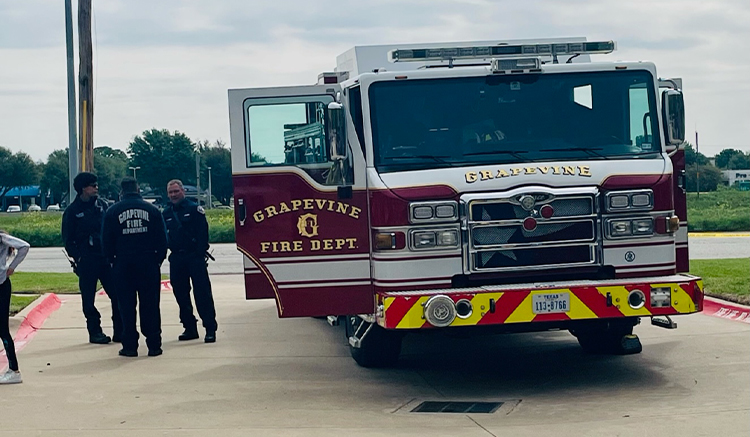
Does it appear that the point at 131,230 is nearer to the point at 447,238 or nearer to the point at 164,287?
the point at 447,238

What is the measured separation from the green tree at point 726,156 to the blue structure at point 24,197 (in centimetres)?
7380

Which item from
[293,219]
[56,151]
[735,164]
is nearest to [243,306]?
[293,219]

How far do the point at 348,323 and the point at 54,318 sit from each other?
5.58 m

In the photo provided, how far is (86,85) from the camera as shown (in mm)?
17859

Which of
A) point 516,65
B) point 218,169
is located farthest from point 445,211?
point 218,169

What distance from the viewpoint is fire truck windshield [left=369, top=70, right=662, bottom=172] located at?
8930mm

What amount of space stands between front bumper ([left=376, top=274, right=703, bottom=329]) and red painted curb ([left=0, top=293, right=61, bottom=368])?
4.37 m

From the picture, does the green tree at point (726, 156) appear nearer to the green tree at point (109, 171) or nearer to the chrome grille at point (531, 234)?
the green tree at point (109, 171)

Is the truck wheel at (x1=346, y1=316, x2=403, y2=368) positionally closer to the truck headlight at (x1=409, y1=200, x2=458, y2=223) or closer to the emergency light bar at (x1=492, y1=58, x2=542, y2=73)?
the truck headlight at (x1=409, y1=200, x2=458, y2=223)

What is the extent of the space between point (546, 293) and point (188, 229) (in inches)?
187

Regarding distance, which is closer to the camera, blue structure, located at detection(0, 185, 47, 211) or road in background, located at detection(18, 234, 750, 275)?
road in background, located at detection(18, 234, 750, 275)

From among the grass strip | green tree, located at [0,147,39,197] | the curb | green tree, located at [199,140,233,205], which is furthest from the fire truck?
green tree, located at [0,147,39,197]

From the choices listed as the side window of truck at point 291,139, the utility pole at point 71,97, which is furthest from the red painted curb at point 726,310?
the utility pole at point 71,97

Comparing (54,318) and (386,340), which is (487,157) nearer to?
(386,340)
